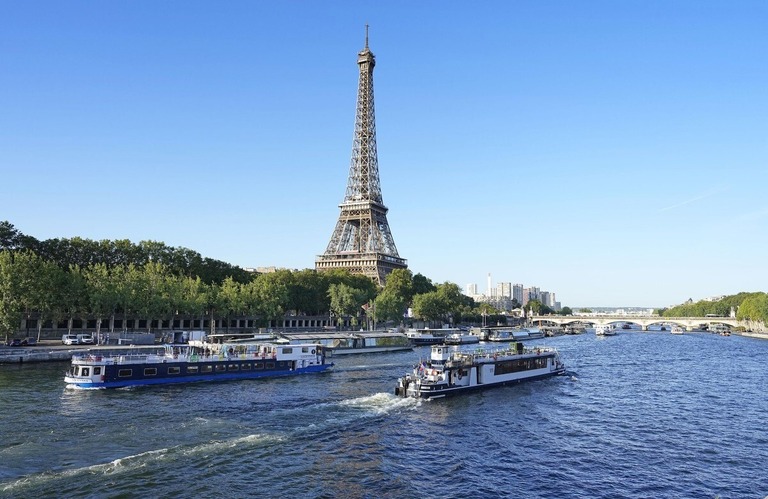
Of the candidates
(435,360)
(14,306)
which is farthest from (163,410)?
(14,306)

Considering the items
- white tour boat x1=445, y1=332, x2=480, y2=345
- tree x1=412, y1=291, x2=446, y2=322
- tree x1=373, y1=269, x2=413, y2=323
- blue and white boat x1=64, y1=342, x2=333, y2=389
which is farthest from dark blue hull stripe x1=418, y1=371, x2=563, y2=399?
tree x1=412, y1=291, x2=446, y2=322

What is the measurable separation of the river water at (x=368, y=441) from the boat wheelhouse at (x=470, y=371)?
5.78 ft

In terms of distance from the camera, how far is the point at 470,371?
59.9 meters

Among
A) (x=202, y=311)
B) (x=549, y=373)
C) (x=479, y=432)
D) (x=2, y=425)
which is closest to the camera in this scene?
(x=2, y=425)

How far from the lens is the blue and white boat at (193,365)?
183 ft

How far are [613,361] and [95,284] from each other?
89.3m

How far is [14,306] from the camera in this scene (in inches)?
3105

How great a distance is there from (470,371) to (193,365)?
97.6 ft

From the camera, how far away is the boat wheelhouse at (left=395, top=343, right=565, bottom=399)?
55438 mm

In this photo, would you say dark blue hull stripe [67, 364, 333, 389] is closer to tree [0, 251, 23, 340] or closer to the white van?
tree [0, 251, 23, 340]

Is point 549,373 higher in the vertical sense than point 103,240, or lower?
lower

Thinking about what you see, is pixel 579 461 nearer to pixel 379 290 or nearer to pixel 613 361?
pixel 613 361

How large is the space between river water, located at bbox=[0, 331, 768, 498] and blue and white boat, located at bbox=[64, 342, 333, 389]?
8.07ft

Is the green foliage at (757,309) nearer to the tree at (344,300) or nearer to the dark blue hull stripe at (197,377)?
the tree at (344,300)
